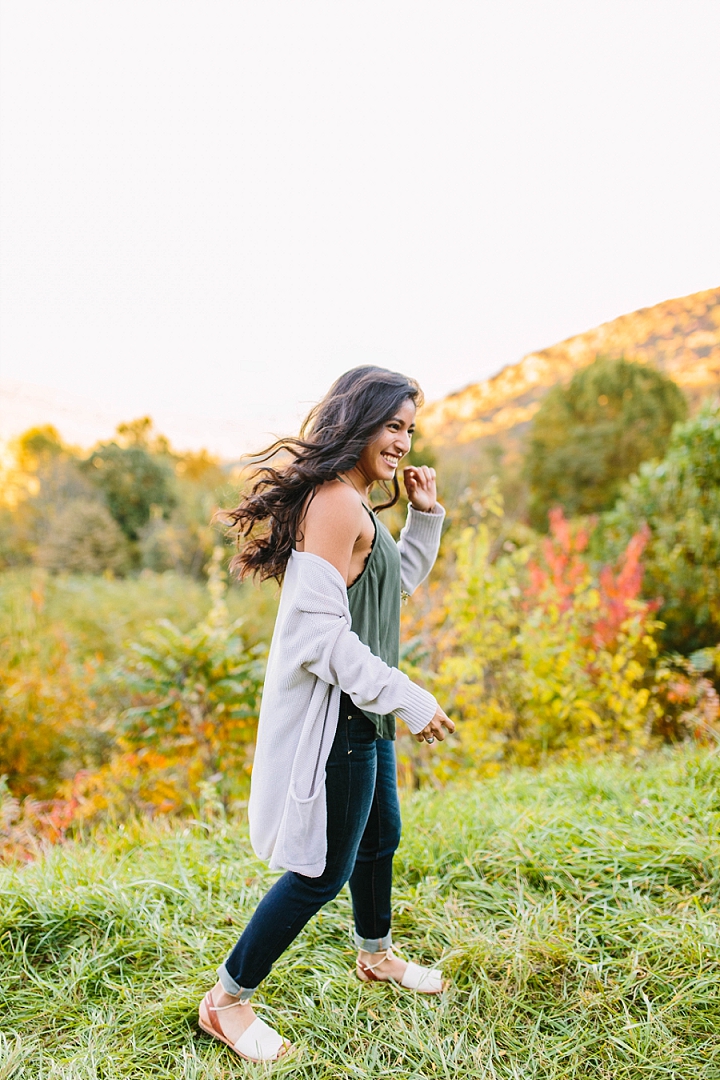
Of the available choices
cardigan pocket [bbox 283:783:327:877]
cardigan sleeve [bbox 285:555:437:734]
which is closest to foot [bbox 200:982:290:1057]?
cardigan pocket [bbox 283:783:327:877]

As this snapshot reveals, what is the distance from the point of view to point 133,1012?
1.68 m

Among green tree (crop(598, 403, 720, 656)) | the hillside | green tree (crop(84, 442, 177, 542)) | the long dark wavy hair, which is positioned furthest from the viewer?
green tree (crop(84, 442, 177, 542))

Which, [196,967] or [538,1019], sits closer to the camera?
[538,1019]

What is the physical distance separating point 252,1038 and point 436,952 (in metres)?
0.58

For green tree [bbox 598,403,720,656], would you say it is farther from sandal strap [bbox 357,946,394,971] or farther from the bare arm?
the bare arm

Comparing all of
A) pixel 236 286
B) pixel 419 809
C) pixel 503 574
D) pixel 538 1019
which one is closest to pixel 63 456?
pixel 236 286

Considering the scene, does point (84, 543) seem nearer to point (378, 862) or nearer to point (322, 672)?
point (378, 862)

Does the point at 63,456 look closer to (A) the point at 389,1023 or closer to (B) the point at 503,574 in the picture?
(B) the point at 503,574

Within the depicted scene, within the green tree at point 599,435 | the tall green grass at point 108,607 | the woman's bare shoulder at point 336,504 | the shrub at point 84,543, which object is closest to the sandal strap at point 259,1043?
the woman's bare shoulder at point 336,504

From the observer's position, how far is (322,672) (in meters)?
1.42

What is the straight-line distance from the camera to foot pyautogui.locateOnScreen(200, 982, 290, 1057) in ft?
5.14

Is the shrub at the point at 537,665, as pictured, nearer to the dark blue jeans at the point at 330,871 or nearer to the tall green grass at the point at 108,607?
the dark blue jeans at the point at 330,871

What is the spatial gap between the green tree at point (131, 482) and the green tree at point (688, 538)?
8.42m

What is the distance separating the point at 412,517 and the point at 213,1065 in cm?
138
